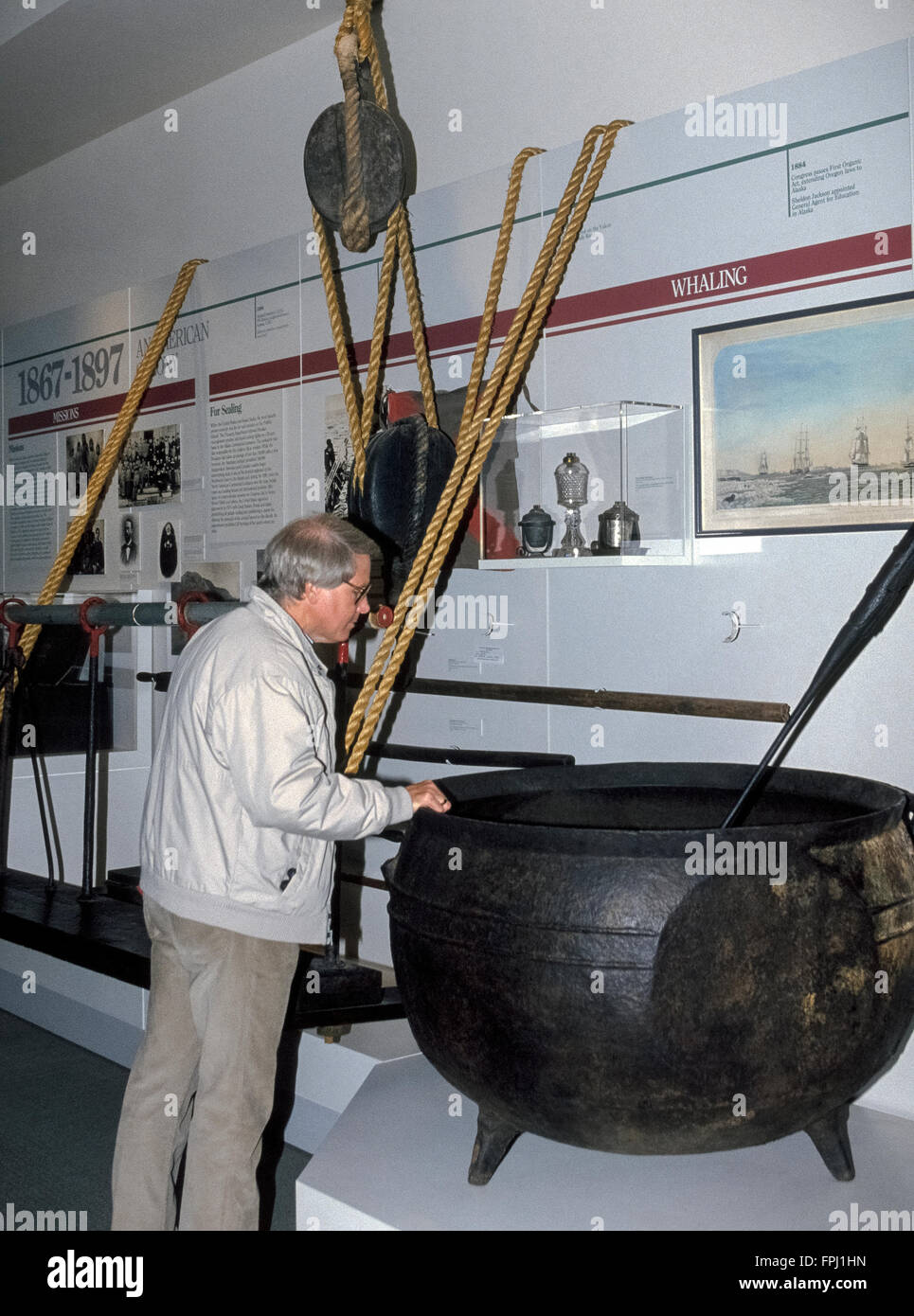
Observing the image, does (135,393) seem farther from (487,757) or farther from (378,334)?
(487,757)

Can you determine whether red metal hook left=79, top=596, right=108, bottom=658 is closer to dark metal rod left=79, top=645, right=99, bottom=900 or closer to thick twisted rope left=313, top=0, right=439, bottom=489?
dark metal rod left=79, top=645, right=99, bottom=900

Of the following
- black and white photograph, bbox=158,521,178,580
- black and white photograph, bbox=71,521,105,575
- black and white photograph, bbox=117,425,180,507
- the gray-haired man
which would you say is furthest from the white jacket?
black and white photograph, bbox=71,521,105,575

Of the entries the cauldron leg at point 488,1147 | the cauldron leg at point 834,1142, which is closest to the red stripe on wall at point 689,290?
the cauldron leg at point 834,1142

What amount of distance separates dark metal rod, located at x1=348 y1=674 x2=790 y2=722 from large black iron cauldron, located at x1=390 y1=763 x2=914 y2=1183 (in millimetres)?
863

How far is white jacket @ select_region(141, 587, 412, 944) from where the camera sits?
2119 millimetres

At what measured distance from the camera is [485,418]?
3143mm

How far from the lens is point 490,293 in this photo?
3.21m

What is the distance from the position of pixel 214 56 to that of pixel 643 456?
7.83 ft

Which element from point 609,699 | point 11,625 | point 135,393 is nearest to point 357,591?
point 609,699

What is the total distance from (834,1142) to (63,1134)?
7.66 ft

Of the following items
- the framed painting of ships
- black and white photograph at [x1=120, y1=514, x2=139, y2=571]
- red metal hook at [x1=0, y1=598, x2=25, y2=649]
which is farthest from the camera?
black and white photograph at [x1=120, y1=514, x2=139, y2=571]

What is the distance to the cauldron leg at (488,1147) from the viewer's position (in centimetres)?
197

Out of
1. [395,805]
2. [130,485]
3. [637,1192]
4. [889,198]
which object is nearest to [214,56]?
[130,485]

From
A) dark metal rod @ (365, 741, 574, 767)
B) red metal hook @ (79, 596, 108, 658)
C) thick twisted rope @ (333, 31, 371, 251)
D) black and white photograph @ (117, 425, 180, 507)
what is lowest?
dark metal rod @ (365, 741, 574, 767)
